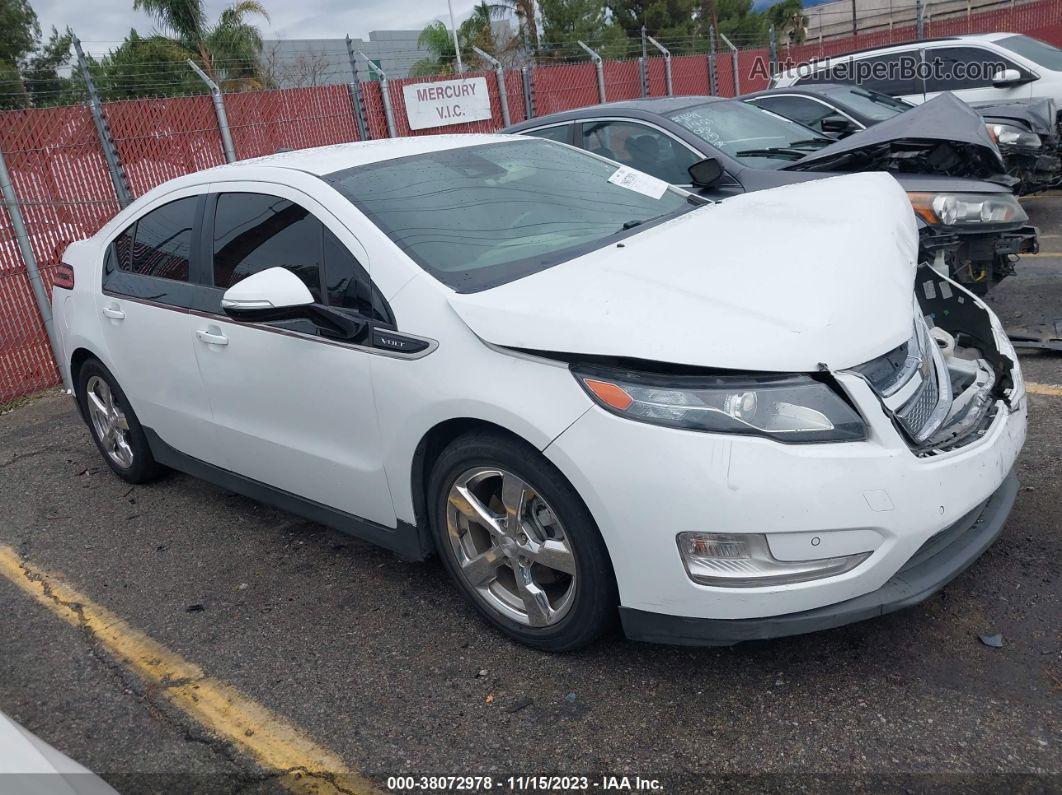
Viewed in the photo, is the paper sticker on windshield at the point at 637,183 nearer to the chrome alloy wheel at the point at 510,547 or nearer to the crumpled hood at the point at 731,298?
the crumpled hood at the point at 731,298

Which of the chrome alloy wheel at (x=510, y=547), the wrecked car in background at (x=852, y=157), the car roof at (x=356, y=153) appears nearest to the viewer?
the chrome alloy wheel at (x=510, y=547)

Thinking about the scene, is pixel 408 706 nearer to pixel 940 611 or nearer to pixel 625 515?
pixel 625 515

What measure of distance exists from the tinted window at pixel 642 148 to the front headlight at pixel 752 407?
3.64 metres

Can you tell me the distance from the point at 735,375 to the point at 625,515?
0.48 meters

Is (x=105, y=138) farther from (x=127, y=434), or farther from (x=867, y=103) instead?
(x=867, y=103)

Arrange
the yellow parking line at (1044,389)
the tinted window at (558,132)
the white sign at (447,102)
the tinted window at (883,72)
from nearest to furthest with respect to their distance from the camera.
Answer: the yellow parking line at (1044,389) → the tinted window at (558,132) → the tinted window at (883,72) → the white sign at (447,102)

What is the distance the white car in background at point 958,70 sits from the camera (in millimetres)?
10375

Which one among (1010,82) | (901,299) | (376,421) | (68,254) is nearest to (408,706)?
(376,421)

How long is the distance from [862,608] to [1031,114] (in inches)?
310

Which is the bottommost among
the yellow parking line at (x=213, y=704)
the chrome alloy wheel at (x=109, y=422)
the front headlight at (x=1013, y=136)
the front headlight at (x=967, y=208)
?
the yellow parking line at (x=213, y=704)

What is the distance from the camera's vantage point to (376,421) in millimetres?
3111

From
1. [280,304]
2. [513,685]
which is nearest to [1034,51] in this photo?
[280,304]

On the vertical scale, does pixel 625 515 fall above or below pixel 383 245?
below

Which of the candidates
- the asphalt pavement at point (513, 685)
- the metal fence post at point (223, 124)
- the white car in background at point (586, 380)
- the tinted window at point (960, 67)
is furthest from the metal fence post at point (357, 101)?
the asphalt pavement at point (513, 685)
